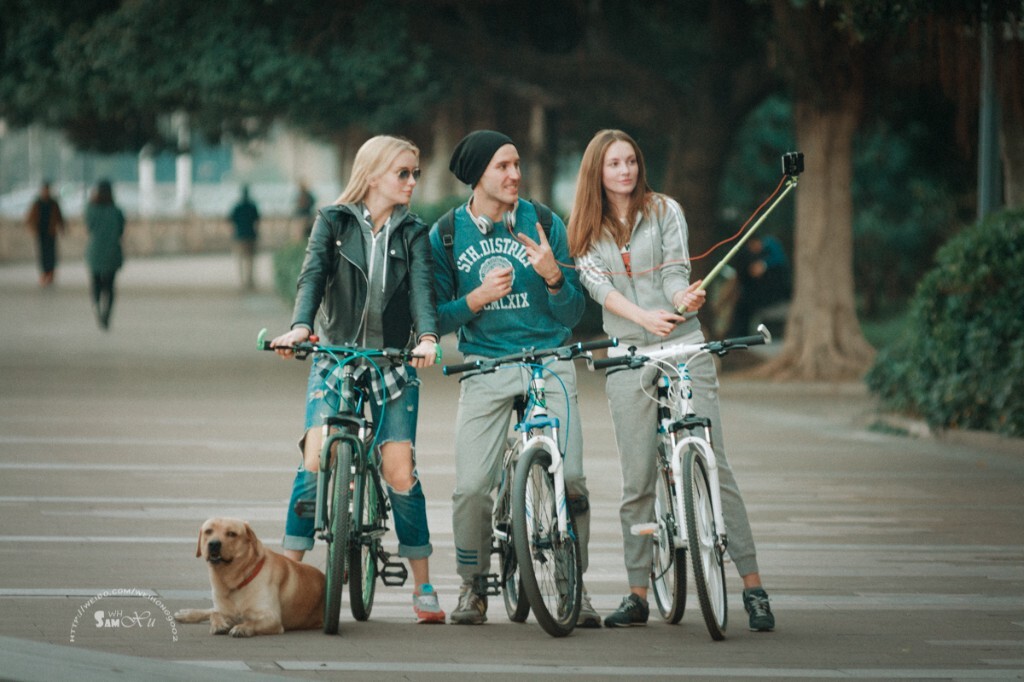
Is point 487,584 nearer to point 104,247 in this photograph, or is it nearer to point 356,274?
point 356,274

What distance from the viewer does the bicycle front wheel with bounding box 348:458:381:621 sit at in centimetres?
693

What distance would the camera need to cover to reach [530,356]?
7055 mm

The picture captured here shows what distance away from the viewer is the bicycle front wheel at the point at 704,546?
675 cm

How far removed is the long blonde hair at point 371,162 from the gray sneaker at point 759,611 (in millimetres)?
2066

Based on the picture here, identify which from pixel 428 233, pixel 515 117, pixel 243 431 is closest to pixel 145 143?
pixel 515 117

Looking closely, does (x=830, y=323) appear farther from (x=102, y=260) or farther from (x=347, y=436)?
(x=347, y=436)

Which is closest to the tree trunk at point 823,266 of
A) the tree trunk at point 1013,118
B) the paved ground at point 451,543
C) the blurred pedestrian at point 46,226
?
the paved ground at point 451,543

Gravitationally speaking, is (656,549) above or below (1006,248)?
below

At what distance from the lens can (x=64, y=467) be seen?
1192cm

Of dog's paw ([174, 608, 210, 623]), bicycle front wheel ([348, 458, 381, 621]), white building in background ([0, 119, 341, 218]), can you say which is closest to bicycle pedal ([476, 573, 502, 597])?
bicycle front wheel ([348, 458, 381, 621])

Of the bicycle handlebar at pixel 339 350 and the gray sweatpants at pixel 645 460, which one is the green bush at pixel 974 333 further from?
the bicycle handlebar at pixel 339 350

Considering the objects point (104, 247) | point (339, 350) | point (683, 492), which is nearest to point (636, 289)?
point (683, 492)

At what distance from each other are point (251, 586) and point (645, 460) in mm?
1537

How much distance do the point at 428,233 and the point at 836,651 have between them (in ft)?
7.03
